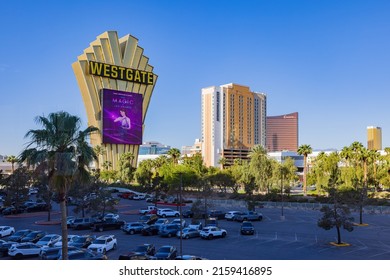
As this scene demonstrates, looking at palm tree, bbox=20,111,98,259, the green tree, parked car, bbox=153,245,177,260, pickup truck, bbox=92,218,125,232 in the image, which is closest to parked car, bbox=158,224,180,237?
pickup truck, bbox=92,218,125,232

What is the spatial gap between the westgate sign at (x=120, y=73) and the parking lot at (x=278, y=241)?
79332 mm

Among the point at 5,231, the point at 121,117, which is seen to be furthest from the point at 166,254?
the point at 121,117

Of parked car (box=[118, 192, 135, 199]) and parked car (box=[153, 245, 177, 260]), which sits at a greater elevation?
parked car (box=[118, 192, 135, 199])

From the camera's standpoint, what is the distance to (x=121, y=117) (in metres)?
128

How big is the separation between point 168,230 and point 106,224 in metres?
8.11

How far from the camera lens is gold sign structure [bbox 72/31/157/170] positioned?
12344 centimetres

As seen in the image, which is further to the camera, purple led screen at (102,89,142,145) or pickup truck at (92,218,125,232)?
purple led screen at (102,89,142,145)

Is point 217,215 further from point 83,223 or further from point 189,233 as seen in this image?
point 83,223

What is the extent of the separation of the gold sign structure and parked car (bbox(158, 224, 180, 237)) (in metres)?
82.2

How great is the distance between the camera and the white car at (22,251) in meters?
28.4

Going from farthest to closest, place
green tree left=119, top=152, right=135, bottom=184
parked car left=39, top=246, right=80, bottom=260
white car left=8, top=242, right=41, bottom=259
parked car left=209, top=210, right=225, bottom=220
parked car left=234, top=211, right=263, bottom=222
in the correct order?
green tree left=119, top=152, right=135, bottom=184 < parked car left=209, top=210, right=225, bottom=220 < parked car left=234, top=211, right=263, bottom=222 < white car left=8, top=242, right=41, bottom=259 < parked car left=39, top=246, right=80, bottom=260

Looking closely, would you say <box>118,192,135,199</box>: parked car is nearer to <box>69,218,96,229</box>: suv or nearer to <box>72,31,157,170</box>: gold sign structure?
<box>69,218,96,229</box>: suv

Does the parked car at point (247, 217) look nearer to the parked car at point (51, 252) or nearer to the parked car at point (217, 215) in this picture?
the parked car at point (217, 215)
